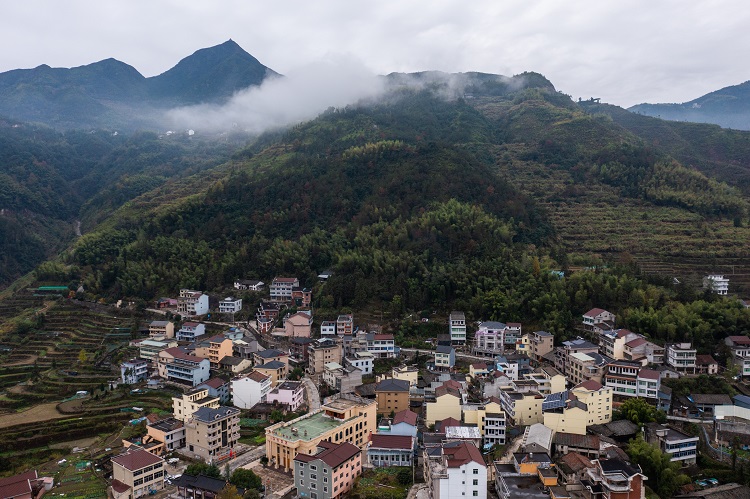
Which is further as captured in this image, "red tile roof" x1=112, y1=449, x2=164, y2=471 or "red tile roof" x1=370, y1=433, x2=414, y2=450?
"red tile roof" x1=370, y1=433, x2=414, y2=450

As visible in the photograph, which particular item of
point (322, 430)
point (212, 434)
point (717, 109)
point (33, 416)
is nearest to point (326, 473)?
point (322, 430)

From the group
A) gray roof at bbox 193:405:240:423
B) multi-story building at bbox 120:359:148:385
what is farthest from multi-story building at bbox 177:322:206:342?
gray roof at bbox 193:405:240:423

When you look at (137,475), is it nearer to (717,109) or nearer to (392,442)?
(392,442)

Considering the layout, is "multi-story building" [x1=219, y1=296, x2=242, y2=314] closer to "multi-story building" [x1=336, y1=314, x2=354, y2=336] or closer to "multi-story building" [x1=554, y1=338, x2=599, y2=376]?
"multi-story building" [x1=336, y1=314, x2=354, y2=336]

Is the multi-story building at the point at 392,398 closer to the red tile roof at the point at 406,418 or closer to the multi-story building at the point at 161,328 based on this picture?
the red tile roof at the point at 406,418

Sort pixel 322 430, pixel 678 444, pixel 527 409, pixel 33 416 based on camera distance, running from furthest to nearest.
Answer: pixel 33 416
pixel 527 409
pixel 322 430
pixel 678 444
